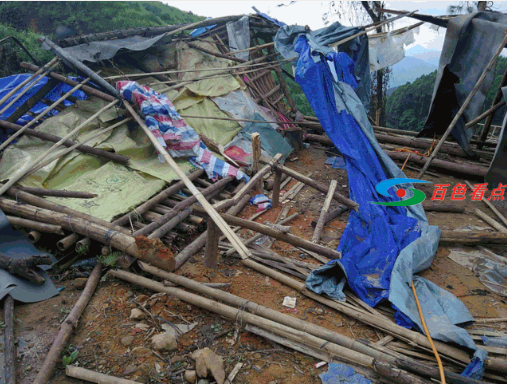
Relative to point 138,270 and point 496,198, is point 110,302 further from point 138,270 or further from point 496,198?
point 496,198

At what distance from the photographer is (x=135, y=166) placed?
5820 mm

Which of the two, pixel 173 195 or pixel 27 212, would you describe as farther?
pixel 173 195

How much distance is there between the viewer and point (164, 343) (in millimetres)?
3166

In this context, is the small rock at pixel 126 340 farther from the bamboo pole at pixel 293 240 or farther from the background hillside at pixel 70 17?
the background hillside at pixel 70 17

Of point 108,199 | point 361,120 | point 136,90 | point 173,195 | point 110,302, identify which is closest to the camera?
point 110,302

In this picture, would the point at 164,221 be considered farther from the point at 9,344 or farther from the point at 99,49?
the point at 99,49

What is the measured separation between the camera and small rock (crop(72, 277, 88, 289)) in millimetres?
3982

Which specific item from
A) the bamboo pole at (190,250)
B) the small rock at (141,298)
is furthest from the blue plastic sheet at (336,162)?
the small rock at (141,298)

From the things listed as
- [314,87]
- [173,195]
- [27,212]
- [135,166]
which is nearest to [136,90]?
[135,166]

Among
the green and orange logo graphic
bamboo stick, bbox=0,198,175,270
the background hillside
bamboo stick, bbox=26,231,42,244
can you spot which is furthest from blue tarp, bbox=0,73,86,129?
the background hillside

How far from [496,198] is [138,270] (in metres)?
7.02

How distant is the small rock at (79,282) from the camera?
13.1 ft

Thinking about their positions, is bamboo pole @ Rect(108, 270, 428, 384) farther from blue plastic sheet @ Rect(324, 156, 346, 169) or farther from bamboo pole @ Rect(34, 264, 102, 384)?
blue plastic sheet @ Rect(324, 156, 346, 169)

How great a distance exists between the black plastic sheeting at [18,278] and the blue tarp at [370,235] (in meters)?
3.16
